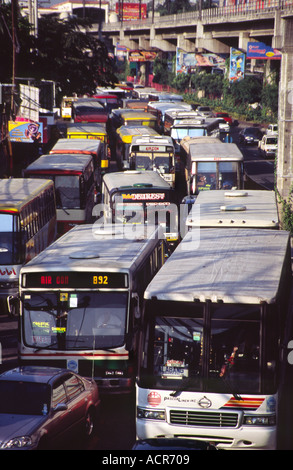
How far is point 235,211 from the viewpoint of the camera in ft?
61.9

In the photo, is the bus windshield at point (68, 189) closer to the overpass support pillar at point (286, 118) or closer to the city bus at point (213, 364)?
the overpass support pillar at point (286, 118)

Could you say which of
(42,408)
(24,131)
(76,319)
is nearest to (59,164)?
(24,131)

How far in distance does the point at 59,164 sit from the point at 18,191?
21.3 ft

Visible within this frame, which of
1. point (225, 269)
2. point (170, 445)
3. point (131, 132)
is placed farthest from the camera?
point (131, 132)

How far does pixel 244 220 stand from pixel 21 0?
46.8 metres

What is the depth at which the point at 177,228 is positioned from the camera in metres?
21.7

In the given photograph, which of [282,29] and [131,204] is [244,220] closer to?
[131,204]

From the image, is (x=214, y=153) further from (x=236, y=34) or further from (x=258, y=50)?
(x=236, y=34)

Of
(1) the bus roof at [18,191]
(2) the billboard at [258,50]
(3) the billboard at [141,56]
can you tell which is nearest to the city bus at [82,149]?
(1) the bus roof at [18,191]

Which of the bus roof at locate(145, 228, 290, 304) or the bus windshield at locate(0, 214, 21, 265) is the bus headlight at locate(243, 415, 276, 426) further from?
the bus windshield at locate(0, 214, 21, 265)

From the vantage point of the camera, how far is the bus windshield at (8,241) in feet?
61.3

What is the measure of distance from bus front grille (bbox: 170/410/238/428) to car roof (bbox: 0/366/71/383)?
76.1 inches

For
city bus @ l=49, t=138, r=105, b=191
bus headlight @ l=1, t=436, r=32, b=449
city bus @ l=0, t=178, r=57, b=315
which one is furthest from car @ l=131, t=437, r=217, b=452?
city bus @ l=49, t=138, r=105, b=191
